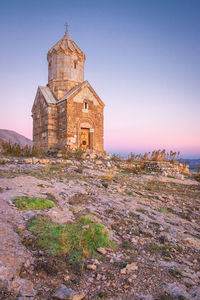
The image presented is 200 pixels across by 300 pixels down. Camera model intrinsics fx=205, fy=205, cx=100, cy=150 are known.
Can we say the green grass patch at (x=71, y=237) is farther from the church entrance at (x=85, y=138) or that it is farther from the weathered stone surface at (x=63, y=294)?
the church entrance at (x=85, y=138)

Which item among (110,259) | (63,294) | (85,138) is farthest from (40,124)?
(63,294)

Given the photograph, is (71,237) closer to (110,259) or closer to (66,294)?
(110,259)

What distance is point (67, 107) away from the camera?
1633cm

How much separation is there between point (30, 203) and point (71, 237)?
140 centimetres

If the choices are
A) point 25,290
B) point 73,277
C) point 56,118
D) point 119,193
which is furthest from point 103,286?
point 56,118

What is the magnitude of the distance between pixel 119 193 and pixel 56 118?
41.3 feet

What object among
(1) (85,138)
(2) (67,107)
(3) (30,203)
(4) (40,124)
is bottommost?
(3) (30,203)

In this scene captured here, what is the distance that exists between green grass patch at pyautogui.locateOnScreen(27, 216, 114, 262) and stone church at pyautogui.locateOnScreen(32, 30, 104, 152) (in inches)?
508

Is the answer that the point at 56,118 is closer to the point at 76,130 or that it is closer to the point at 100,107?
the point at 76,130

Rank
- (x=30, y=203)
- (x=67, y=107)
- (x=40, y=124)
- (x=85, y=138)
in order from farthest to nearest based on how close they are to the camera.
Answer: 1. (x=40, y=124)
2. (x=85, y=138)
3. (x=67, y=107)
4. (x=30, y=203)

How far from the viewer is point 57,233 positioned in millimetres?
3082

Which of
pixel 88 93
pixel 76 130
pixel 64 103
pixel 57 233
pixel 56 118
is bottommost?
pixel 57 233

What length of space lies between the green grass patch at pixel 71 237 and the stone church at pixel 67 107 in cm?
1291

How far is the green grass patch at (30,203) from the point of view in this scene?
3935mm
